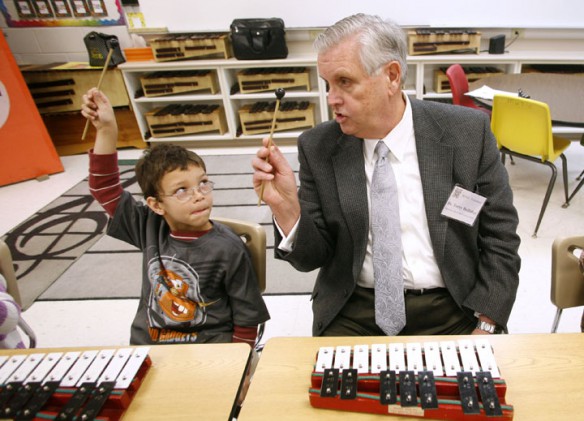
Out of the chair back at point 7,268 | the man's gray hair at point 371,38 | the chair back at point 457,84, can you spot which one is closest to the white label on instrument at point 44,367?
the chair back at point 7,268

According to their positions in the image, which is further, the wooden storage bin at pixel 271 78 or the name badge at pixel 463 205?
the wooden storage bin at pixel 271 78

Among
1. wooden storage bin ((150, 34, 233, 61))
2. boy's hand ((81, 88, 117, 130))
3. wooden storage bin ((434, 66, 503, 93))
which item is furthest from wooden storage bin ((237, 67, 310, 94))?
boy's hand ((81, 88, 117, 130))

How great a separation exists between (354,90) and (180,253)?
769 millimetres

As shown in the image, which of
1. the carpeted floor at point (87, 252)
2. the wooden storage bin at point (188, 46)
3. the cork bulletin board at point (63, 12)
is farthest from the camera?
the cork bulletin board at point (63, 12)

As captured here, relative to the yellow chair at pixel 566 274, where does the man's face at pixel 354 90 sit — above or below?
above

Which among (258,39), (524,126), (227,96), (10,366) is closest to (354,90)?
(10,366)

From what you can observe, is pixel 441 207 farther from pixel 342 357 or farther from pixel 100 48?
pixel 100 48

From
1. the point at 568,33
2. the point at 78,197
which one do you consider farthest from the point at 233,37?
the point at 568,33

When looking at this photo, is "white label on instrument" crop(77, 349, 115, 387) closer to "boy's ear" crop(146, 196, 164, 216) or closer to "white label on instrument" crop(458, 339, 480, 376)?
"boy's ear" crop(146, 196, 164, 216)

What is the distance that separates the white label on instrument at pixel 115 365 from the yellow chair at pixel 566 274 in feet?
4.12

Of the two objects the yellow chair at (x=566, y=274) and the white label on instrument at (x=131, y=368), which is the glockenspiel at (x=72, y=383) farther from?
the yellow chair at (x=566, y=274)

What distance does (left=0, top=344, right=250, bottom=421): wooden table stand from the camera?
2.85 feet

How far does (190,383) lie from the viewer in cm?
93

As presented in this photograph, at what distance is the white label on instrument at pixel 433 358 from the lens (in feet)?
2.75
